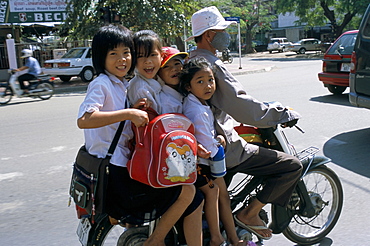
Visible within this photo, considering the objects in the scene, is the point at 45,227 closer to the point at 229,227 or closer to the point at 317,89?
the point at 229,227

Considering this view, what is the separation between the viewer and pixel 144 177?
235 centimetres

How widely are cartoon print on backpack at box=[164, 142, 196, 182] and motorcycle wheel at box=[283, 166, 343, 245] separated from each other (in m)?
1.22

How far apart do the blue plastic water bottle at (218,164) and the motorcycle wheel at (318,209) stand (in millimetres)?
886

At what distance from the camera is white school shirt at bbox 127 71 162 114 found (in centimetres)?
253

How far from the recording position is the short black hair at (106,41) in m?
2.45

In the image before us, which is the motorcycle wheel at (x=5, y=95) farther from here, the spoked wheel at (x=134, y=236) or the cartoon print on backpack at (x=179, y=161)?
the cartoon print on backpack at (x=179, y=161)

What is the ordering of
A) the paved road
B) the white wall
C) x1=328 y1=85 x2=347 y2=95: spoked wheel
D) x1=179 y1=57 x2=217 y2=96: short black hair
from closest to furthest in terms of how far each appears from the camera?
x1=179 y1=57 x2=217 y2=96: short black hair
the paved road
x1=328 y1=85 x2=347 y2=95: spoked wheel
the white wall

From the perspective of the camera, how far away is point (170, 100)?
264 cm

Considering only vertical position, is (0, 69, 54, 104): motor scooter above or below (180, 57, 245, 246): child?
below

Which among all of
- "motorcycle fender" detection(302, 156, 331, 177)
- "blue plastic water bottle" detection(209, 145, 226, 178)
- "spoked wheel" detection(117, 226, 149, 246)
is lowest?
"spoked wheel" detection(117, 226, 149, 246)

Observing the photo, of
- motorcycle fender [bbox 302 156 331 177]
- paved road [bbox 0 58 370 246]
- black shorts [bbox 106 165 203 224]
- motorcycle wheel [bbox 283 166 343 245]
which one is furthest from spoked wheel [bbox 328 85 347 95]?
black shorts [bbox 106 165 203 224]

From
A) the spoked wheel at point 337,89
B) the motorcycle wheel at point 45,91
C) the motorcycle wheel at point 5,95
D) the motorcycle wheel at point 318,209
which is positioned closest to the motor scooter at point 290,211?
the motorcycle wheel at point 318,209

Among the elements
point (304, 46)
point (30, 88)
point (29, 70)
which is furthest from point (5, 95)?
point (304, 46)

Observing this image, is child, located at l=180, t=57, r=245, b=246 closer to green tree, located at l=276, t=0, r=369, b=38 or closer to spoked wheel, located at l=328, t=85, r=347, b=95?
spoked wheel, located at l=328, t=85, r=347, b=95
